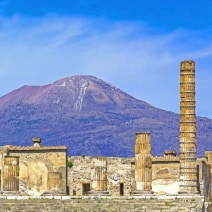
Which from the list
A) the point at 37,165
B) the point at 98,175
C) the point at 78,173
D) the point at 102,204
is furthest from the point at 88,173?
the point at 102,204

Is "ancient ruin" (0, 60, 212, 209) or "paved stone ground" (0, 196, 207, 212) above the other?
"ancient ruin" (0, 60, 212, 209)

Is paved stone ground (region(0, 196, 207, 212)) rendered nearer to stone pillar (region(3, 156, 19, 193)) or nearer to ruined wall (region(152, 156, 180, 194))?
stone pillar (region(3, 156, 19, 193))

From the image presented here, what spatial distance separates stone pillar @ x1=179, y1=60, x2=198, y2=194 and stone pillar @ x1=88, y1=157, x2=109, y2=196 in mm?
3655

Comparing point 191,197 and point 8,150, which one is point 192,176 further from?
point 8,150

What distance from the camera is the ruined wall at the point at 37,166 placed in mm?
53656

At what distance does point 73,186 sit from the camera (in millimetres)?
55031

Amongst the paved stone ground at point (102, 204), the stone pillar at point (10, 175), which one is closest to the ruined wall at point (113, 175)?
the stone pillar at point (10, 175)

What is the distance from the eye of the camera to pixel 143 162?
47.5 m

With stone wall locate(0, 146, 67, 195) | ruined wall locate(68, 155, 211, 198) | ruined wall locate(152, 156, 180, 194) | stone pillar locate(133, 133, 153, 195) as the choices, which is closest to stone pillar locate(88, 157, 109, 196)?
stone pillar locate(133, 133, 153, 195)

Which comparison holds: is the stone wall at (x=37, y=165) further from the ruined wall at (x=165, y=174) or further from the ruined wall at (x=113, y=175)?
the ruined wall at (x=165, y=174)

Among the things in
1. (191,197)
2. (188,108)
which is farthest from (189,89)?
(191,197)

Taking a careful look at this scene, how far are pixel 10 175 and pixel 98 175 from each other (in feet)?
12.3

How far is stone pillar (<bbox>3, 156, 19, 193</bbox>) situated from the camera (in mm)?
48000

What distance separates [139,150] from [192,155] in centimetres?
251
